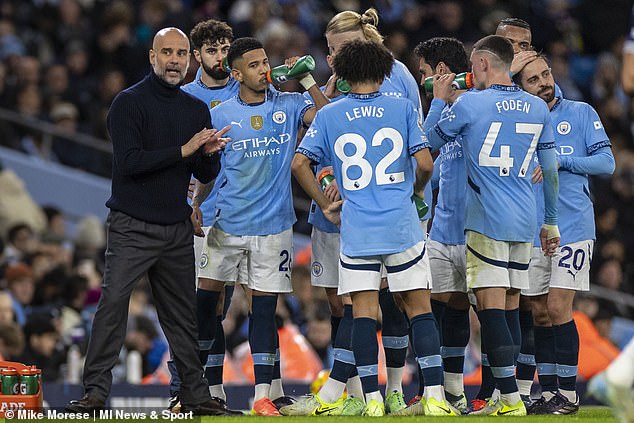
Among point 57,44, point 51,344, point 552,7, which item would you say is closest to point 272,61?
point 57,44

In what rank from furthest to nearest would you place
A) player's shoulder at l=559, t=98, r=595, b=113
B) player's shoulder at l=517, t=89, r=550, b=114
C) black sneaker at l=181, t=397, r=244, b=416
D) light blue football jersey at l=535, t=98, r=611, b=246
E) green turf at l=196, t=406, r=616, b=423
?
player's shoulder at l=559, t=98, r=595, b=113, light blue football jersey at l=535, t=98, r=611, b=246, player's shoulder at l=517, t=89, r=550, b=114, black sneaker at l=181, t=397, r=244, b=416, green turf at l=196, t=406, r=616, b=423

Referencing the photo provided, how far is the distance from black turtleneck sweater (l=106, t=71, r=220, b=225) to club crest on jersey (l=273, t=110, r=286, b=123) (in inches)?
24.0

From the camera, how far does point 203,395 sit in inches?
360

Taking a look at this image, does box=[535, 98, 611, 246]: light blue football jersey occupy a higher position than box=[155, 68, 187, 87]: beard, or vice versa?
box=[155, 68, 187, 87]: beard

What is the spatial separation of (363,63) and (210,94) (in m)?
1.65

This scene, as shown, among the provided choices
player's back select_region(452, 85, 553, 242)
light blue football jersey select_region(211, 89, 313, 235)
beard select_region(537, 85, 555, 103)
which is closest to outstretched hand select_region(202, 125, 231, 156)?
light blue football jersey select_region(211, 89, 313, 235)

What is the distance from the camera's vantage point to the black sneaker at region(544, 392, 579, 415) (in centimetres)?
951

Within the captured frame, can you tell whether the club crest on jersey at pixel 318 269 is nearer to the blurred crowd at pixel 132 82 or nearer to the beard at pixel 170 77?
the beard at pixel 170 77

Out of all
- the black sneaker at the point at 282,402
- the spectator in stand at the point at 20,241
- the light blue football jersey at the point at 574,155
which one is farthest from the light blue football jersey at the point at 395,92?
the spectator in stand at the point at 20,241

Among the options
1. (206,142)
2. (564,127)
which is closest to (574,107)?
(564,127)

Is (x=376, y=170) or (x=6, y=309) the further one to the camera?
(x=6, y=309)

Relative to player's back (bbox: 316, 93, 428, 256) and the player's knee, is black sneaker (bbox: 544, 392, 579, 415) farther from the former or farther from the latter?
player's back (bbox: 316, 93, 428, 256)

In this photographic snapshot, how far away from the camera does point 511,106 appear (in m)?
9.29

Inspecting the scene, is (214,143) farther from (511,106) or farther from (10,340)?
(10,340)
